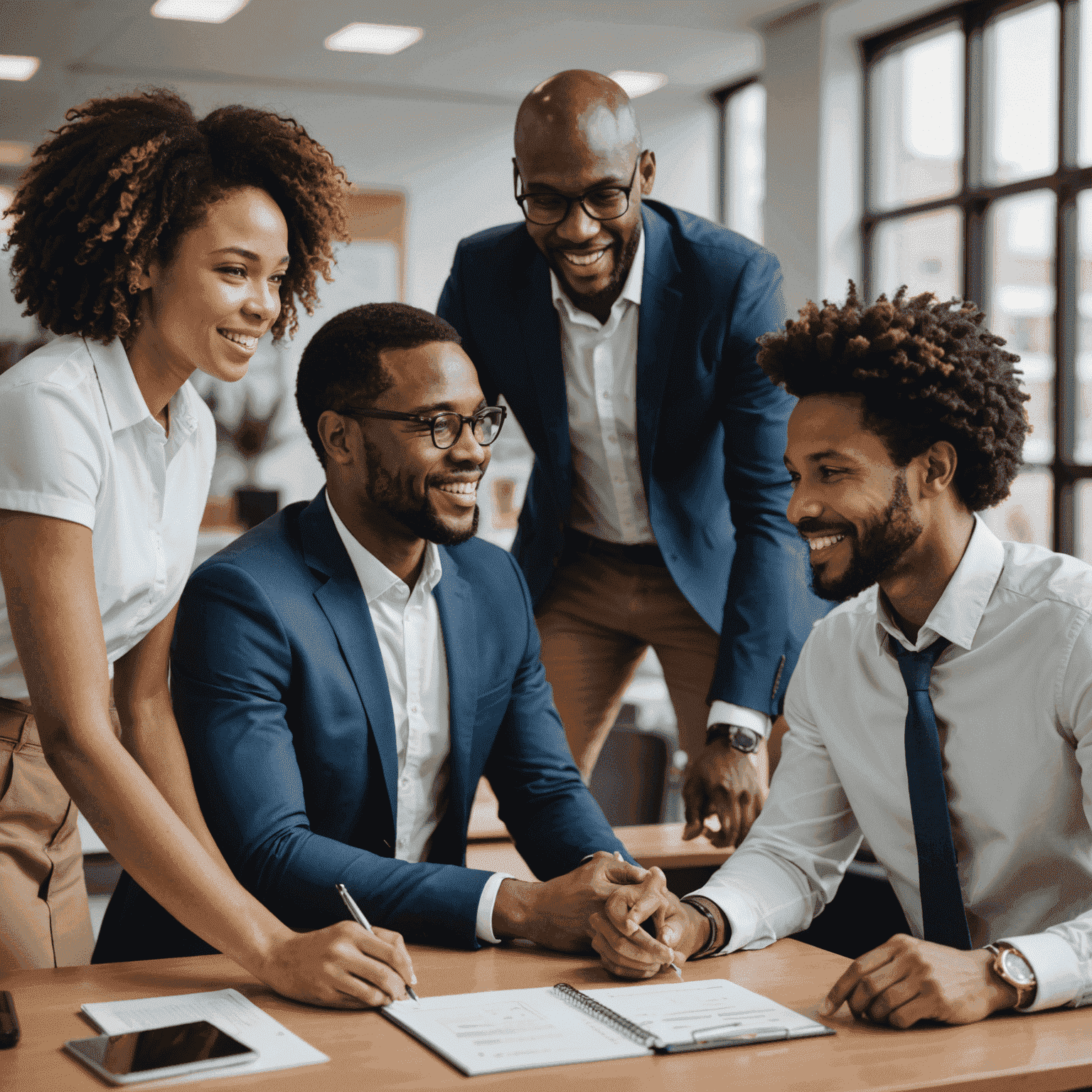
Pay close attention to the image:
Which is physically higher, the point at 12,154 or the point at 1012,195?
the point at 12,154

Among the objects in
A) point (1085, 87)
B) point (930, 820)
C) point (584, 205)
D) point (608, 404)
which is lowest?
point (930, 820)

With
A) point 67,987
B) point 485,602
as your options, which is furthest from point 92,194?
point 67,987

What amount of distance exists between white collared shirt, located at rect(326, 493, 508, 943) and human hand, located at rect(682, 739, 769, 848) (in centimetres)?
50

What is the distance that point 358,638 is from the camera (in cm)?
193

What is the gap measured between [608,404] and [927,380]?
2.86ft

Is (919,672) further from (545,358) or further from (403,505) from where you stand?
(545,358)

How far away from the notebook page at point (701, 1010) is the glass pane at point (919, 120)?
517cm

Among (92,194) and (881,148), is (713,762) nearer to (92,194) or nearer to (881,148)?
(92,194)

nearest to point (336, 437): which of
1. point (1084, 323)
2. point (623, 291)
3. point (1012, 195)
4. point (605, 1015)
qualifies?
point (623, 291)

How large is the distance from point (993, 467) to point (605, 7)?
487 cm

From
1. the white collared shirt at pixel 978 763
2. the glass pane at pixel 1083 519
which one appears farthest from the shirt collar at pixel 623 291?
the glass pane at pixel 1083 519

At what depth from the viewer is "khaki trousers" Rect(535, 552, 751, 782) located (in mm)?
2801

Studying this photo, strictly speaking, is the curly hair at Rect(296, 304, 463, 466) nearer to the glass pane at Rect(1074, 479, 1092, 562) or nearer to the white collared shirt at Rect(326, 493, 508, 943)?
the white collared shirt at Rect(326, 493, 508, 943)

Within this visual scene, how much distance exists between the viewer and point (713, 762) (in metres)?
2.37
